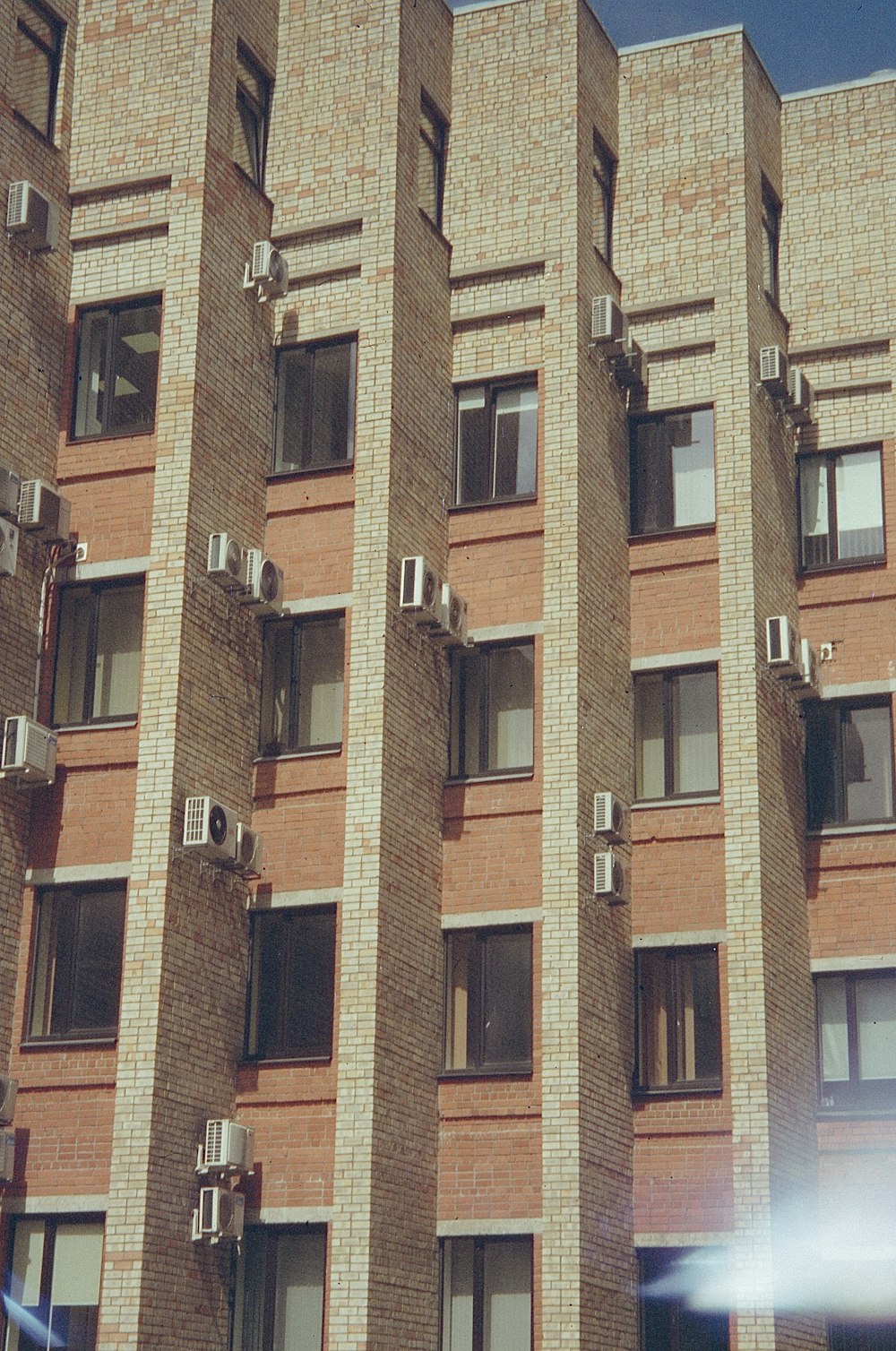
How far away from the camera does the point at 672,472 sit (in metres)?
25.3

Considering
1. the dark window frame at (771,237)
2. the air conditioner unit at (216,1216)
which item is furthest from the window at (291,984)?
the dark window frame at (771,237)

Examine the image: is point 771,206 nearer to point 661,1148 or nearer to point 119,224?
point 119,224

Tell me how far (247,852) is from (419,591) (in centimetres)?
357

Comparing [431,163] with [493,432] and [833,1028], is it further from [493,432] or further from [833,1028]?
[833,1028]

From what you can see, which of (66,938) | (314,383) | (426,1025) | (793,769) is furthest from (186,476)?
(793,769)

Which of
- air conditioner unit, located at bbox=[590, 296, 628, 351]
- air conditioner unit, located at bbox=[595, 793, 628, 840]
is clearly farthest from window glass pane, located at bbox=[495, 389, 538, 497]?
air conditioner unit, located at bbox=[595, 793, 628, 840]

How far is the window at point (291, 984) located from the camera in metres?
21.6

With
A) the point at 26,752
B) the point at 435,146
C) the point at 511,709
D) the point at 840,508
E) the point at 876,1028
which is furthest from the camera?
the point at 435,146

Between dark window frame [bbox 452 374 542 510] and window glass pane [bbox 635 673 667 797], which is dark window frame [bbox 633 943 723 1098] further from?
dark window frame [bbox 452 374 542 510]

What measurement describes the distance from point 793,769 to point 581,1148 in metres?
5.64

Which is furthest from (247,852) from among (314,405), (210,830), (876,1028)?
(876,1028)

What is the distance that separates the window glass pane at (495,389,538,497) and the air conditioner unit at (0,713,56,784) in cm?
649

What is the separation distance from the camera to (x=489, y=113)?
25938mm

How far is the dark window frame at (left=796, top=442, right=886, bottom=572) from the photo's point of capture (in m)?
25.1
